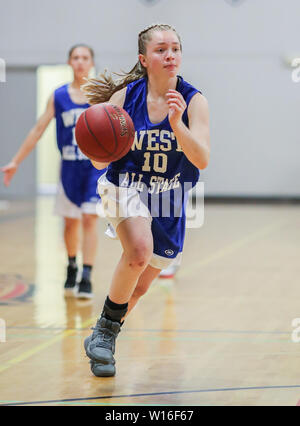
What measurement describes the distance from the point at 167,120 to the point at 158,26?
439 millimetres

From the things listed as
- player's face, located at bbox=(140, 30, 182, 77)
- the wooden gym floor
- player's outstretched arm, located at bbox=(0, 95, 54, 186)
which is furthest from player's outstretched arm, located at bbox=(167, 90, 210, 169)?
player's outstretched arm, located at bbox=(0, 95, 54, 186)

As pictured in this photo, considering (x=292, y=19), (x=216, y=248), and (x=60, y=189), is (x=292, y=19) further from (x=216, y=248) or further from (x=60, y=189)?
(x=60, y=189)

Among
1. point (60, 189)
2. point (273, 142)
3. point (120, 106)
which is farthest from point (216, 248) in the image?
point (273, 142)

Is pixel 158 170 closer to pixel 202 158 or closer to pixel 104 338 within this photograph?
pixel 202 158

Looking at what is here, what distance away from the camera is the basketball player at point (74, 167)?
5.49 metres

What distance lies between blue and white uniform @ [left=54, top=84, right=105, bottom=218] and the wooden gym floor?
25.8 inches

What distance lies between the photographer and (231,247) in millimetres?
8367

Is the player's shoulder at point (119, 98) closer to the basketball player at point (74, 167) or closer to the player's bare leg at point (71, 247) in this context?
the basketball player at point (74, 167)

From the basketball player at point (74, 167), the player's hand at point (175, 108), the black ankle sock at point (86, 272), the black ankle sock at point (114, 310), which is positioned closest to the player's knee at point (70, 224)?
the basketball player at point (74, 167)

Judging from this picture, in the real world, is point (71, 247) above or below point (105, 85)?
below

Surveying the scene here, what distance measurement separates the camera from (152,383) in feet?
10.9

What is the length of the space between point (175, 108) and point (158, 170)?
423 millimetres

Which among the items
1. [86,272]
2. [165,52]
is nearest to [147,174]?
[165,52]

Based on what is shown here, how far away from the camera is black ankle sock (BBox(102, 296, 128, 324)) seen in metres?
3.48
